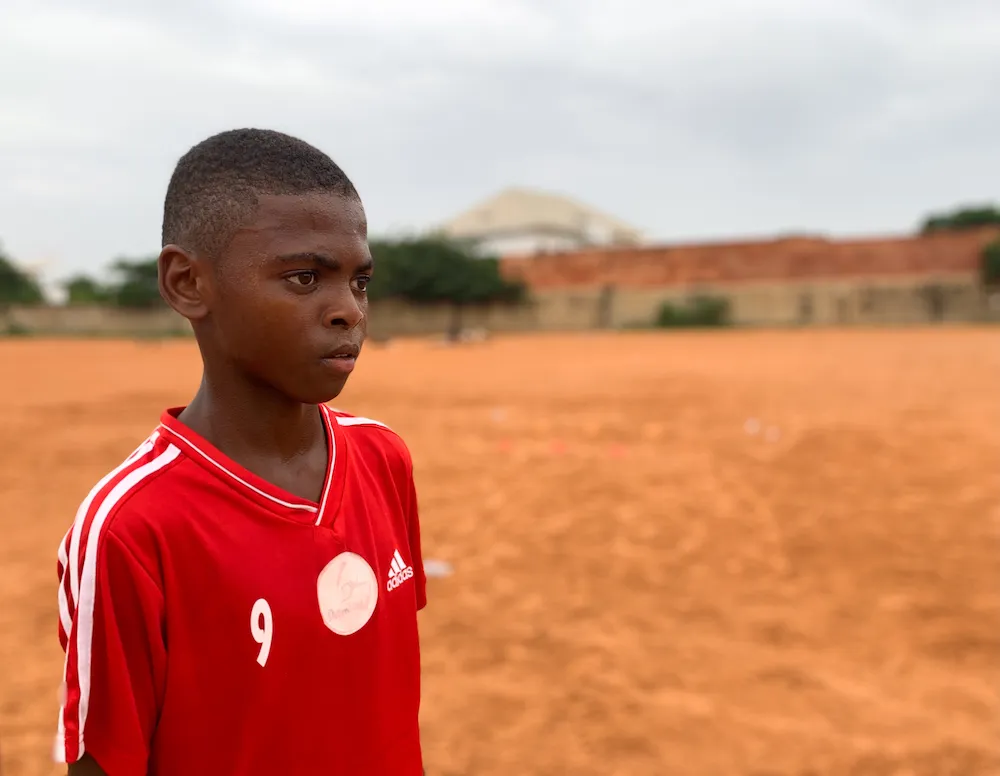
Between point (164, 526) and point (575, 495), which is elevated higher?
point (164, 526)

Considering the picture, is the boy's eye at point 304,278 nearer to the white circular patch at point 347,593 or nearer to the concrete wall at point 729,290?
the white circular patch at point 347,593

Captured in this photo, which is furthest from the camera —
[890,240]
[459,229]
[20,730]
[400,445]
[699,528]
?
[459,229]

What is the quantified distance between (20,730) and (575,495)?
13.6ft

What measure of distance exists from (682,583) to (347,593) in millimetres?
3730

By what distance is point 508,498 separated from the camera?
20.6ft

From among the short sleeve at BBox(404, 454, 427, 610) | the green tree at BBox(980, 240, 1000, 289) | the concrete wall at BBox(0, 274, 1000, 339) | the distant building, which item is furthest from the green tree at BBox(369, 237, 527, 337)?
the short sleeve at BBox(404, 454, 427, 610)

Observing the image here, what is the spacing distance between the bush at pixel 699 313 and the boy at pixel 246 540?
36457 millimetres

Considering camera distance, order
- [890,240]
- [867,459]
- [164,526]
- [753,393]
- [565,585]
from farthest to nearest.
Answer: [890,240] → [753,393] → [867,459] → [565,585] → [164,526]

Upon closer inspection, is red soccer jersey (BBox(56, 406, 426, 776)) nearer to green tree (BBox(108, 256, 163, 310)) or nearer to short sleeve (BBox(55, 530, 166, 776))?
short sleeve (BBox(55, 530, 166, 776))

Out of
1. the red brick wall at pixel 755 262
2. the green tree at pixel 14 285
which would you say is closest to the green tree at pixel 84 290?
the green tree at pixel 14 285

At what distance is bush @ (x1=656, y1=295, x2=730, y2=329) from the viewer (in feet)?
120

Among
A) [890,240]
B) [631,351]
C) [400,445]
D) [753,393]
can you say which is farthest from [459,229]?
[400,445]

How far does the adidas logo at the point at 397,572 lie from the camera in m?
1.22

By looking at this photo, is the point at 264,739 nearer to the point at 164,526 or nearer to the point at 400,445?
the point at 164,526
